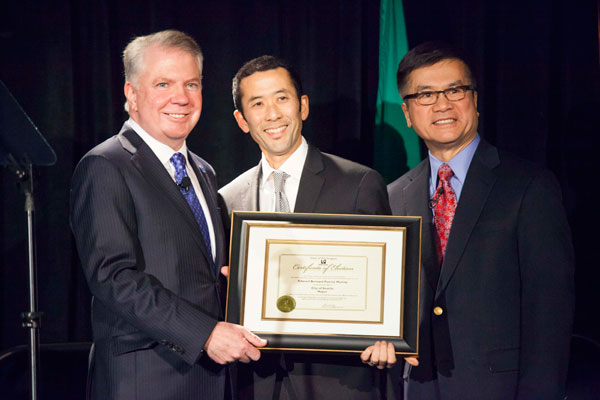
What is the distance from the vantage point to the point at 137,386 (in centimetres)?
210

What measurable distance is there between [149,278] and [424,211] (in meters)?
1.11

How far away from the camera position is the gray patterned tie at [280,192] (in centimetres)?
244

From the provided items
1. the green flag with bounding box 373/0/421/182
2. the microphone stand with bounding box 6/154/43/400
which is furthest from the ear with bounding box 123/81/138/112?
the green flag with bounding box 373/0/421/182

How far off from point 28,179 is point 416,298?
5.10 feet

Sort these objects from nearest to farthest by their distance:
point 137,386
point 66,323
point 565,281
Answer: point 137,386, point 565,281, point 66,323

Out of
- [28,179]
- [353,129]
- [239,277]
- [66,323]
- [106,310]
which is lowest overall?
[66,323]

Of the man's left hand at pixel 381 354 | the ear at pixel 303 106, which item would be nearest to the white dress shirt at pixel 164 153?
the ear at pixel 303 106

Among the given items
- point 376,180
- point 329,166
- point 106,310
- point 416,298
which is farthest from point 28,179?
point 416,298

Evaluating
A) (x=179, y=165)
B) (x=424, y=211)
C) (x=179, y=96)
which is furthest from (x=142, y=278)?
(x=424, y=211)

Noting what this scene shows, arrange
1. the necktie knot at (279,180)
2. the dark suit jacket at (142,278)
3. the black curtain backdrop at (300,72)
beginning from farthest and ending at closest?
1. the black curtain backdrop at (300,72)
2. the necktie knot at (279,180)
3. the dark suit jacket at (142,278)

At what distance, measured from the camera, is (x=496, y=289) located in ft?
7.54

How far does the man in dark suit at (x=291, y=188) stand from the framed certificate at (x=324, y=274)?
8.9 inches

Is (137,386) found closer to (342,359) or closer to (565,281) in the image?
(342,359)

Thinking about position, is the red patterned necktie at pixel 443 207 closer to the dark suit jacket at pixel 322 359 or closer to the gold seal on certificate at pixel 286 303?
the dark suit jacket at pixel 322 359
